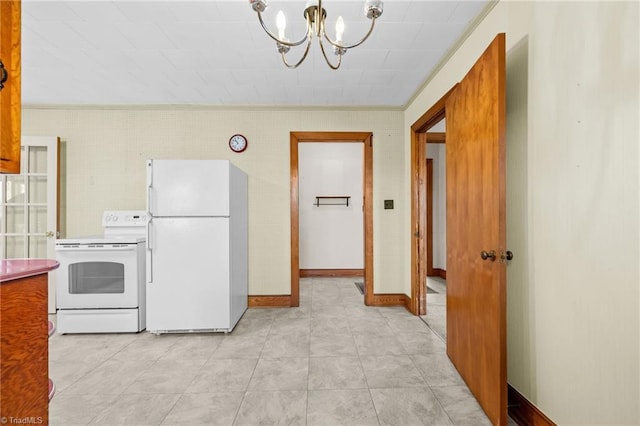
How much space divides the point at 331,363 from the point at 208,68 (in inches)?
107

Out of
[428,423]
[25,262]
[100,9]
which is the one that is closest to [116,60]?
[100,9]

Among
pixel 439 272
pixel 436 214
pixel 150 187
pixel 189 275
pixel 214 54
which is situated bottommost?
pixel 439 272

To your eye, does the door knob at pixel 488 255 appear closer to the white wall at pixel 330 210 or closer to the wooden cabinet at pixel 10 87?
the wooden cabinet at pixel 10 87

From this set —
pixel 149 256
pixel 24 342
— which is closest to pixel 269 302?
pixel 149 256

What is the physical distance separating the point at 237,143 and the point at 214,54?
3.95 ft

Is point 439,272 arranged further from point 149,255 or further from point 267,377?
point 149,255

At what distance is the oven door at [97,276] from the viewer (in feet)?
8.73

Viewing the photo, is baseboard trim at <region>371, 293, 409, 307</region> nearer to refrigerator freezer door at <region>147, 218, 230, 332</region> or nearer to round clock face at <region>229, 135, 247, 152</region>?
refrigerator freezer door at <region>147, 218, 230, 332</region>

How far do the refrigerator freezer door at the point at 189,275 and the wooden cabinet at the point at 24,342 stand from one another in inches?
54.4

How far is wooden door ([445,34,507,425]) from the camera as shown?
55.9 inches

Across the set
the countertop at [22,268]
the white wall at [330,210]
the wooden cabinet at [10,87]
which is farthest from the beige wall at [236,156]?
the countertop at [22,268]

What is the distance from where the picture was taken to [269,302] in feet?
11.3

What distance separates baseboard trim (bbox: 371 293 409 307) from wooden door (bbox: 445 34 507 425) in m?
1.35

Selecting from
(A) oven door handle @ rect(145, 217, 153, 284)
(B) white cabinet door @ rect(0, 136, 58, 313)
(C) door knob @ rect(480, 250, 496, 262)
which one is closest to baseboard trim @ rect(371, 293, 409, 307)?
(C) door knob @ rect(480, 250, 496, 262)
